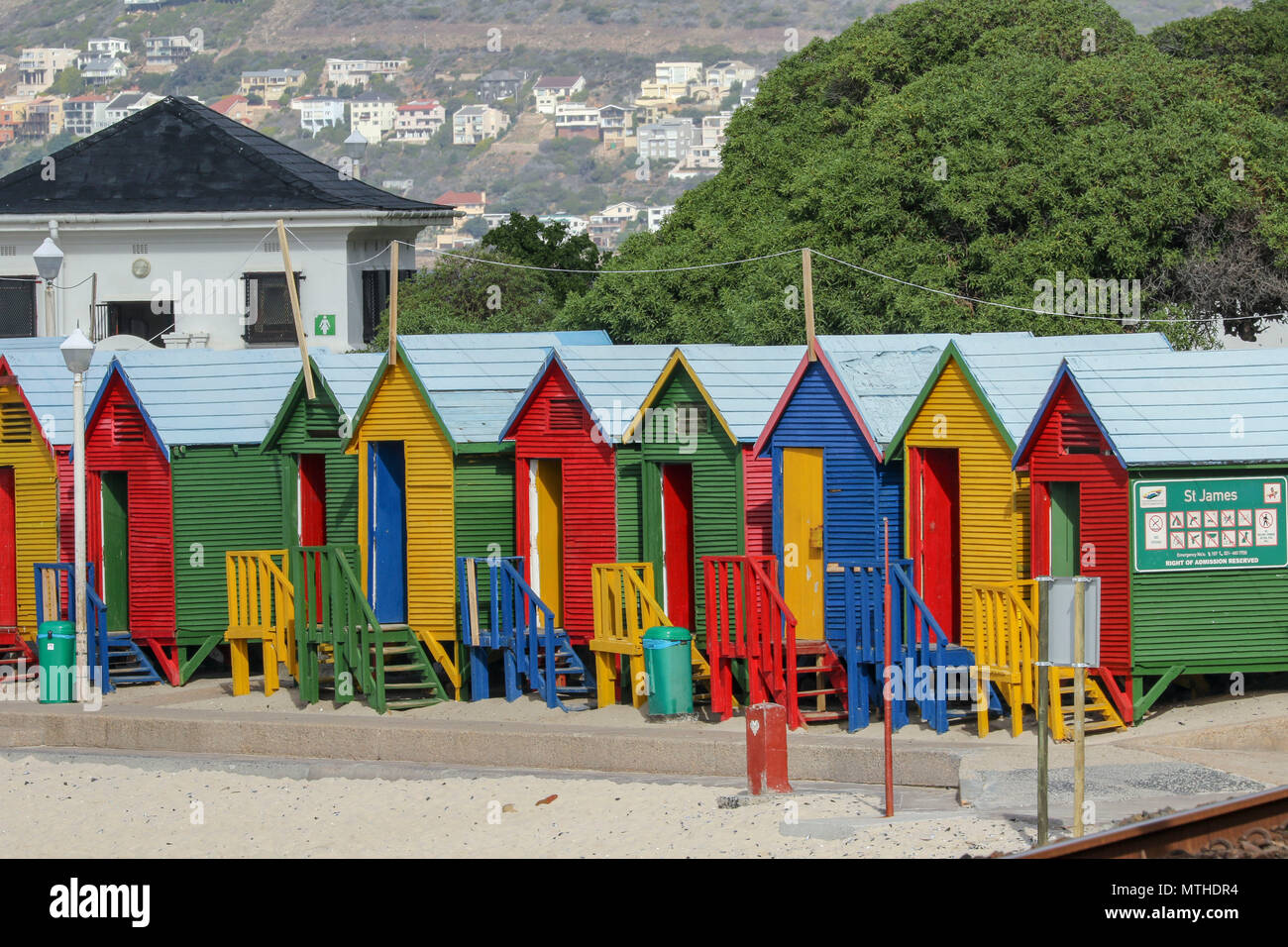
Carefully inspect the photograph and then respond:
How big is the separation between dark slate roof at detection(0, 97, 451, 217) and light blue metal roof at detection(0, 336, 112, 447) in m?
18.1

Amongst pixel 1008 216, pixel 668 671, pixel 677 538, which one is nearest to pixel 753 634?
pixel 668 671

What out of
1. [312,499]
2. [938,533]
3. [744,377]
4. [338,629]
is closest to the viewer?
[938,533]

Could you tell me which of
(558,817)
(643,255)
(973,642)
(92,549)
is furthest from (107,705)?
(643,255)

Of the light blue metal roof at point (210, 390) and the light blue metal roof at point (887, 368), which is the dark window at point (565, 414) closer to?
the light blue metal roof at point (887, 368)

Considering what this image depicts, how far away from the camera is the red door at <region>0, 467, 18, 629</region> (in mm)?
25828

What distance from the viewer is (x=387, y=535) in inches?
923

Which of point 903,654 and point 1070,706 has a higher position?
point 903,654

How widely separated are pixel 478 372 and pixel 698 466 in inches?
126

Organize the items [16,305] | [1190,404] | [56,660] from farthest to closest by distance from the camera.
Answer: [16,305] < [56,660] < [1190,404]

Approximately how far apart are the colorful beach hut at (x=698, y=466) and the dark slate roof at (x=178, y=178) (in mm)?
22850

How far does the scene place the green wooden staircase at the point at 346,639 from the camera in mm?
22266

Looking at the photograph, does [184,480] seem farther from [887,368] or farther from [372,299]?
[372,299]

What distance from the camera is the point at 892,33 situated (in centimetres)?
4388
